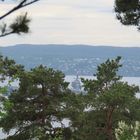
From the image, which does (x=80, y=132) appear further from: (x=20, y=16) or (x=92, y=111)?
(x=20, y=16)

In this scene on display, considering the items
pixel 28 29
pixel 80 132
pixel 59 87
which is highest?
pixel 28 29

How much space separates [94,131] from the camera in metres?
38.5

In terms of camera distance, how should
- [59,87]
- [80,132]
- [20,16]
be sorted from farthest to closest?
[59,87], [80,132], [20,16]

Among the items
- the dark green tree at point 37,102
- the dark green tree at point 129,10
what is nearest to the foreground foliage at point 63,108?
the dark green tree at point 37,102

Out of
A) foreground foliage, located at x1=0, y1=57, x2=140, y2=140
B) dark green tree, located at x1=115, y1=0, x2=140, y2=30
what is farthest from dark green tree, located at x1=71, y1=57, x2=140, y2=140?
dark green tree, located at x1=115, y1=0, x2=140, y2=30

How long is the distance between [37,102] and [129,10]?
2224 centimetres

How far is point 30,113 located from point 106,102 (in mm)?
5395

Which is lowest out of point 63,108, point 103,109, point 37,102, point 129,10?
point 63,108

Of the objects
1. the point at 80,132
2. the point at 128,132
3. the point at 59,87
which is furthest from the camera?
the point at 59,87

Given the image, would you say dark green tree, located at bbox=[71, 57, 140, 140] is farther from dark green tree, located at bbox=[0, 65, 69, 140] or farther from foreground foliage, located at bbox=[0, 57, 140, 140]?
dark green tree, located at bbox=[0, 65, 69, 140]

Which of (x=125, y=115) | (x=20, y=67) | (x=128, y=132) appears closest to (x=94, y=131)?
(x=125, y=115)

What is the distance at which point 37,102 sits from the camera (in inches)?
1587

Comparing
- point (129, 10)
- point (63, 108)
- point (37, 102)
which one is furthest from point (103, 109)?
point (129, 10)

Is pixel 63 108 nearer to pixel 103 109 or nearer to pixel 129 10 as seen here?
pixel 103 109
